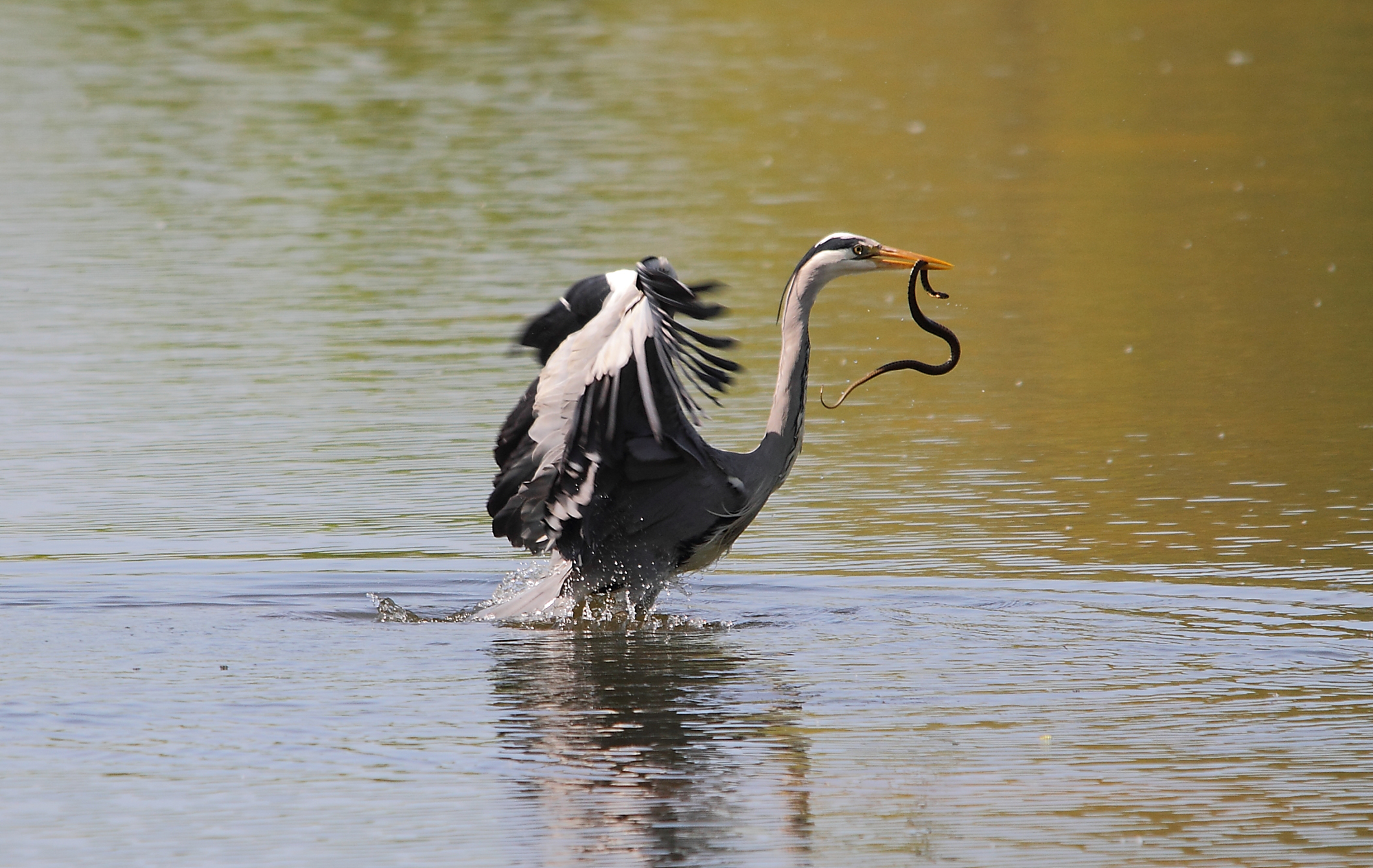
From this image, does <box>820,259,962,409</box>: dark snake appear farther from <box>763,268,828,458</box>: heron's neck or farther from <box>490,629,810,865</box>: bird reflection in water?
<box>490,629,810,865</box>: bird reflection in water

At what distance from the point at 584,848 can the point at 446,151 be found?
16343 millimetres

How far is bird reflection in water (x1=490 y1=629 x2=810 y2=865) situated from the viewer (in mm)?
6113

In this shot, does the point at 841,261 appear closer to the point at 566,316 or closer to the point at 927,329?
the point at 927,329

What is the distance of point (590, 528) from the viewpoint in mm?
8867

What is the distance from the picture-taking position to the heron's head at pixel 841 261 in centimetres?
881

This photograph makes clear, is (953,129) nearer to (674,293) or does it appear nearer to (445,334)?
(445,334)

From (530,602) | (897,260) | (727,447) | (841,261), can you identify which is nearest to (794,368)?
(841,261)

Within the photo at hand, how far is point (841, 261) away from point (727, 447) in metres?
2.68

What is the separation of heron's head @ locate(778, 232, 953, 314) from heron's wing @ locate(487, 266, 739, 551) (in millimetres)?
576

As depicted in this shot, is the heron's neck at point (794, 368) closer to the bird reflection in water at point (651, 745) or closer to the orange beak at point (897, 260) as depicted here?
the orange beak at point (897, 260)

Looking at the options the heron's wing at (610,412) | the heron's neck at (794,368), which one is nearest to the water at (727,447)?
the heron's wing at (610,412)

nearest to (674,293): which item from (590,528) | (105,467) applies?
(590,528)

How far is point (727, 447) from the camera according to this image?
11.4 metres

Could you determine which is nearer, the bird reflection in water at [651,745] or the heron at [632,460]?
the bird reflection in water at [651,745]
